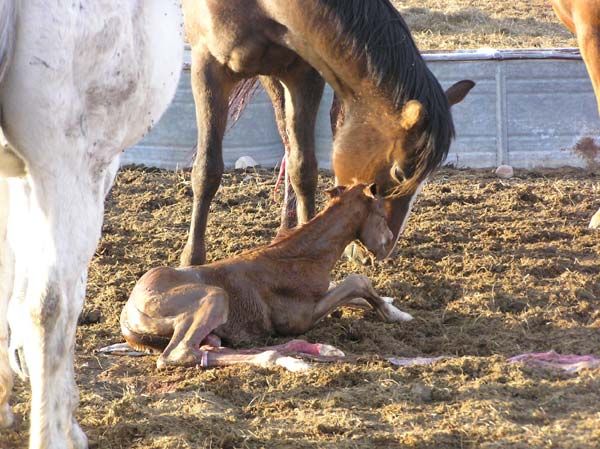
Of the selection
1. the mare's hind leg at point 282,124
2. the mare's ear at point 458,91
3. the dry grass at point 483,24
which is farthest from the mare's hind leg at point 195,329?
the dry grass at point 483,24

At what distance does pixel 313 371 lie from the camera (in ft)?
13.8

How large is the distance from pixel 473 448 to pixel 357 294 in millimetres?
1860

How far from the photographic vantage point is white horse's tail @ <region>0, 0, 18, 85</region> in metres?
2.68

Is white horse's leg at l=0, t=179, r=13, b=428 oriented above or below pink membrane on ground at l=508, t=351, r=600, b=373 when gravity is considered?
above

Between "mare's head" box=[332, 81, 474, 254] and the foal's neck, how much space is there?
0.28m

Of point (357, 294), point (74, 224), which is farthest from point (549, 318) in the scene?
point (74, 224)

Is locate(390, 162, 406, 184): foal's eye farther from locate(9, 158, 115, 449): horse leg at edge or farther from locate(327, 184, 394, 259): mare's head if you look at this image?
locate(9, 158, 115, 449): horse leg at edge

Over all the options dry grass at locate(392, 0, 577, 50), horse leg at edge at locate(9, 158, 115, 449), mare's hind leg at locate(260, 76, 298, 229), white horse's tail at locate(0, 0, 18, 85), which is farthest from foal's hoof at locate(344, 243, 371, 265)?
dry grass at locate(392, 0, 577, 50)

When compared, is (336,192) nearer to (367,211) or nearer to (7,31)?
(367,211)

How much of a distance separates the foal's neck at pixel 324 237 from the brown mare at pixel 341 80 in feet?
0.92

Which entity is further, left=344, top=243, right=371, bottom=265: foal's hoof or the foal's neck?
left=344, top=243, right=371, bottom=265: foal's hoof

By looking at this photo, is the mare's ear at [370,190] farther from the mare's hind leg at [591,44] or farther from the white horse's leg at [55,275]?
the white horse's leg at [55,275]

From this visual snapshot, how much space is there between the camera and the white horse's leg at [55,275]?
9.63ft

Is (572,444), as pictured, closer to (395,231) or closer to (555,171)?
(395,231)
